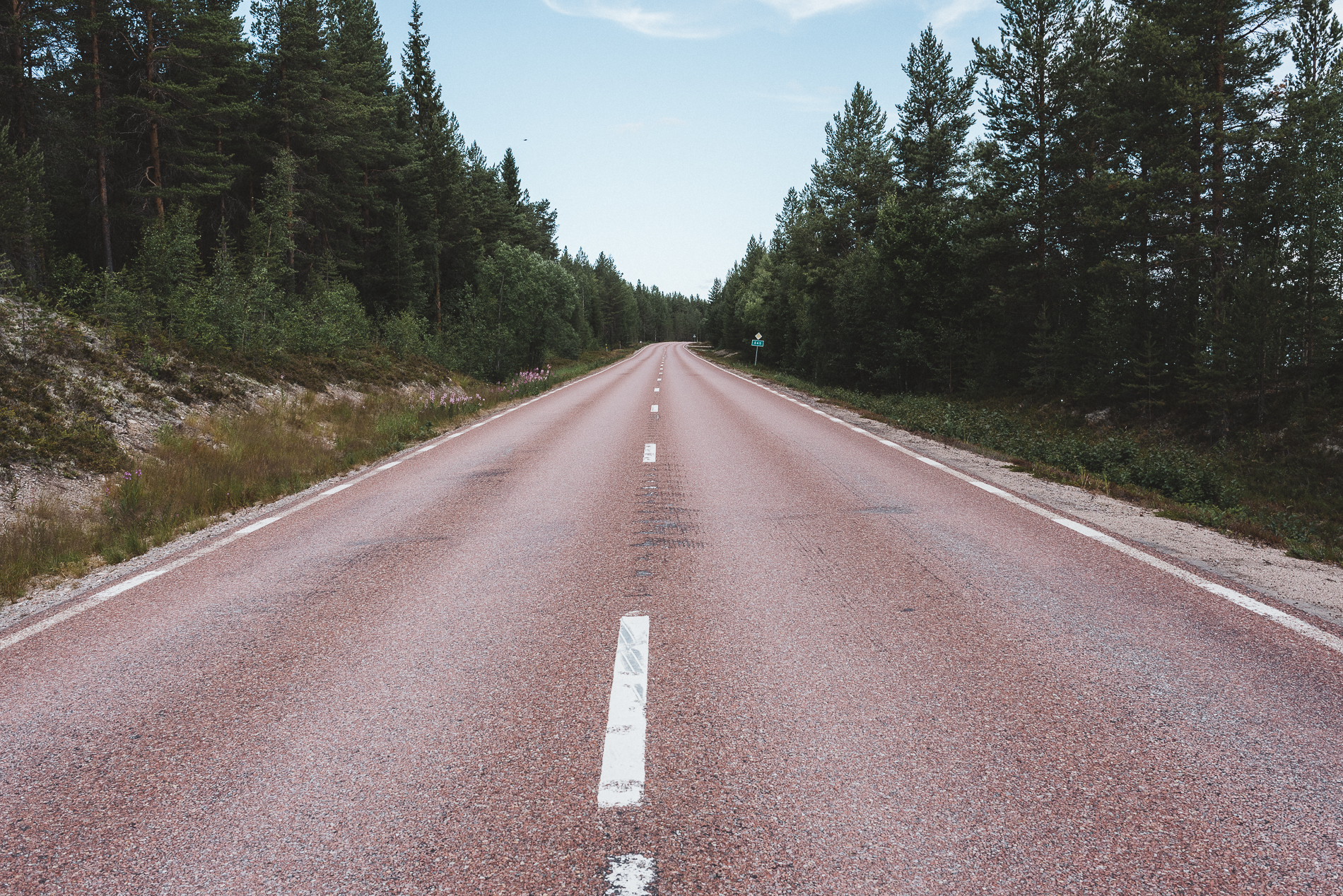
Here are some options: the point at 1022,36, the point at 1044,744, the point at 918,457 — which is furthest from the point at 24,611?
the point at 1022,36

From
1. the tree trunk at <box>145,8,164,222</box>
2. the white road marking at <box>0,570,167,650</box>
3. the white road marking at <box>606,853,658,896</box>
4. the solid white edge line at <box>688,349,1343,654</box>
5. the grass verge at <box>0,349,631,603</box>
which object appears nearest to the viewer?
the white road marking at <box>606,853,658,896</box>

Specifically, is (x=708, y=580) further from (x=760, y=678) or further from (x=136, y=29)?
(x=136, y=29)

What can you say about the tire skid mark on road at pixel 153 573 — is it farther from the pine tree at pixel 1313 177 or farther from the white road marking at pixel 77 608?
the pine tree at pixel 1313 177

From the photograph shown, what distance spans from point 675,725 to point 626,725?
204 mm

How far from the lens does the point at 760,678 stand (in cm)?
319

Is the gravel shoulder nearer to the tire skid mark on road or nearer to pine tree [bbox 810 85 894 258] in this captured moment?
the tire skid mark on road

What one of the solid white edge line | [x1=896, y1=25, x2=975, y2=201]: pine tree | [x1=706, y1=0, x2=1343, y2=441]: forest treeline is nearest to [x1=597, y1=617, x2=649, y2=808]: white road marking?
the solid white edge line

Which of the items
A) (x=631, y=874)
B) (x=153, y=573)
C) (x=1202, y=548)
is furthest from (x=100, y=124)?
(x=1202, y=548)

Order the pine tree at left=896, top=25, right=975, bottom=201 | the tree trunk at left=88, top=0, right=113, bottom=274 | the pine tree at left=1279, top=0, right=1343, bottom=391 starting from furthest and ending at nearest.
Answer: the pine tree at left=896, top=25, right=975, bottom=201, the tree trunk at left=88, top=0, right=113, bottom=274, the pine tree at left=1279, top=0, right=1343, bottom=391

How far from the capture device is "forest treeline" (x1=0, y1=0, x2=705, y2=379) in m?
16.7

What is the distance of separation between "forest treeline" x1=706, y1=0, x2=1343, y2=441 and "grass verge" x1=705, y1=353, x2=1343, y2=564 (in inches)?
60.5

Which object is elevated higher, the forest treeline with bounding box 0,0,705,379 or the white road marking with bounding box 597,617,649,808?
the forest treeline with bounding box 0,0,705,379

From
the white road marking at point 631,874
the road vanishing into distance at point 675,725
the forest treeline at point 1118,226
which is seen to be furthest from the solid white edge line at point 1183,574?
the forest treeline at point 1118,226

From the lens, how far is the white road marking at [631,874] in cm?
188
